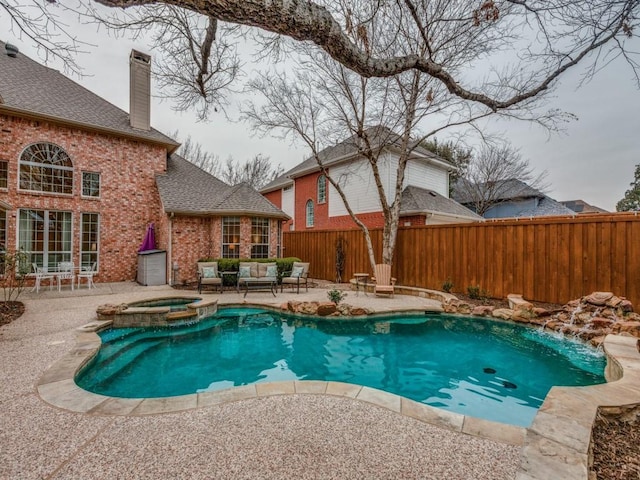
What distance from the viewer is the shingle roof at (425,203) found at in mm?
12164

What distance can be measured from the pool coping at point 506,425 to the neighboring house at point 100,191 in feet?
26.8

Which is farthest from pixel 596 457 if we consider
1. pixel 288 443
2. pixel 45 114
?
pixel 45 114

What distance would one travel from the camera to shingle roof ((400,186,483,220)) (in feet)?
39.9

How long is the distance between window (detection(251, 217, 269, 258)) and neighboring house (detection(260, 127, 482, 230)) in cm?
408

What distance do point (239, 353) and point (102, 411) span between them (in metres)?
2.75

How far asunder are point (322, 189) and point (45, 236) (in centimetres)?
1210

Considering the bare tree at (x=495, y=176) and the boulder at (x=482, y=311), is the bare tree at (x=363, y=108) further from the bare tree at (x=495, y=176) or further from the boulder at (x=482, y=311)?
the bare tree at (x=495, y=176)

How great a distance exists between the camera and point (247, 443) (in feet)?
7.70

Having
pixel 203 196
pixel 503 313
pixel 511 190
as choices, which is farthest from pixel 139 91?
pixel 511 190

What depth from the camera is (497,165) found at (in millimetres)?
19609

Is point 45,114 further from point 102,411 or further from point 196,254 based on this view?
point 102,411

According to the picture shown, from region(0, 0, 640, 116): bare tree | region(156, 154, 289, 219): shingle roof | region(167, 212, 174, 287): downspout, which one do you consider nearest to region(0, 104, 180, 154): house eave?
region(156, 154, 289, 219): shingle roof

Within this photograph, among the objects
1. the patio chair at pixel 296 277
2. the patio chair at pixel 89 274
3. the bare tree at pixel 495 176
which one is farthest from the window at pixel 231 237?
the bare tree at pixel 495 176

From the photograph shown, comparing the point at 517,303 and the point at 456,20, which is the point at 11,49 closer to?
the point at 456,20
